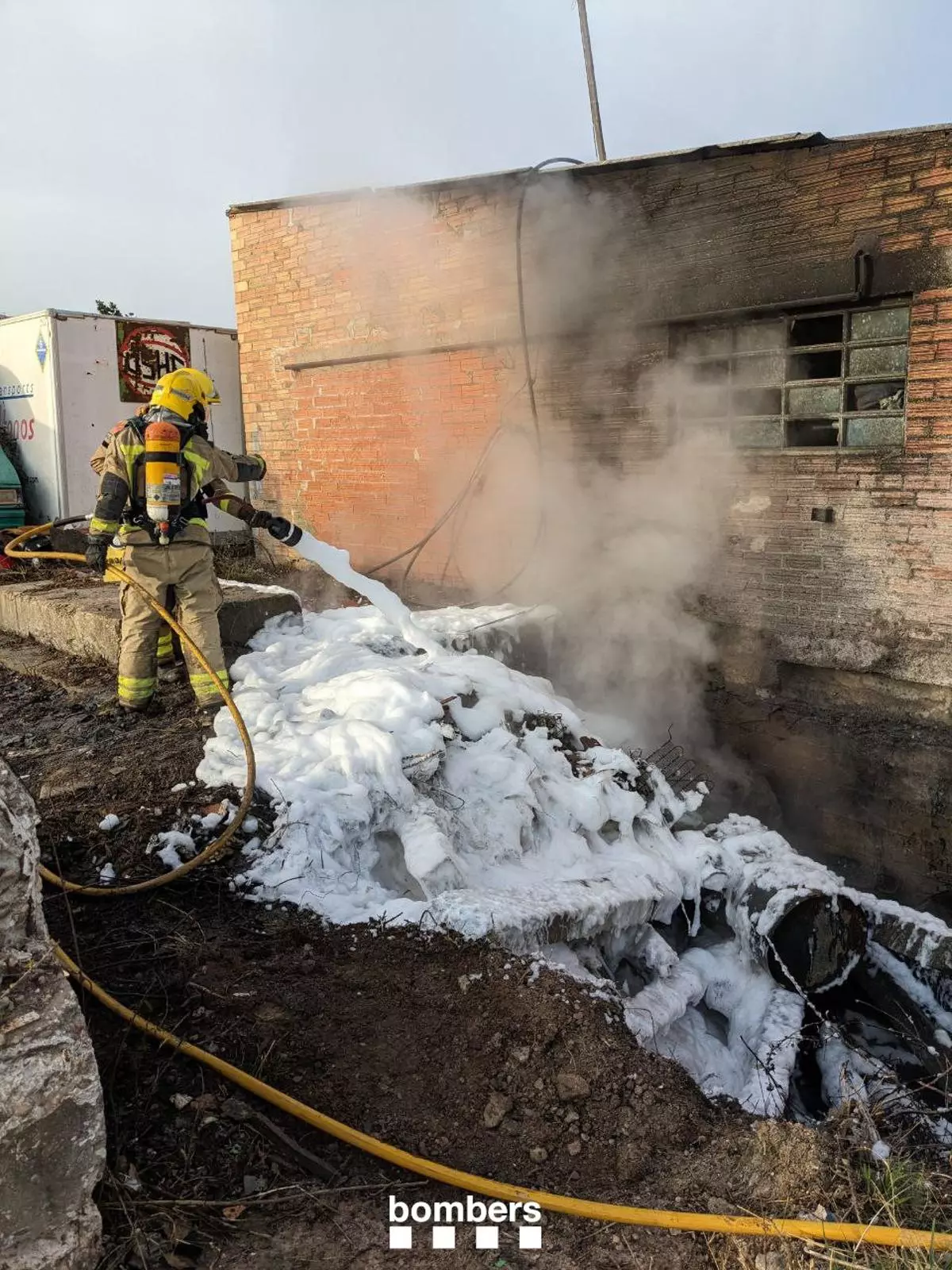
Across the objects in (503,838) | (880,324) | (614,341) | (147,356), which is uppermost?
(147,356)

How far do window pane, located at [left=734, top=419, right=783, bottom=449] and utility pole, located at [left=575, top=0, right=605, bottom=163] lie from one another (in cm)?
462

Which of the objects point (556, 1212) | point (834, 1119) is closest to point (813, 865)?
point (834, 1119)

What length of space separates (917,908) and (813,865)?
1.29 m

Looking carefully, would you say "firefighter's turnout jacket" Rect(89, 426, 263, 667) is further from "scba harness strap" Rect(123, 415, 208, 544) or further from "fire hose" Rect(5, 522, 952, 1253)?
"fire hose" Rect(5, 522, 952, 1253)

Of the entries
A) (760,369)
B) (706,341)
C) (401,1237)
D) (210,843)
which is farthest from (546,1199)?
(706,341)

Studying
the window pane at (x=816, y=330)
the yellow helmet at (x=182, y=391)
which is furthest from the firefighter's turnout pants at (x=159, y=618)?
the window pane at (x=816, y=330)

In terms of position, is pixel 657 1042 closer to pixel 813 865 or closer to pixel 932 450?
pixel 813 865

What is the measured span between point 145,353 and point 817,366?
8.32 metres

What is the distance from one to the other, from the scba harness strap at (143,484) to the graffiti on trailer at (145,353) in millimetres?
6494

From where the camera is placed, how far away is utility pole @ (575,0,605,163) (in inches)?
369

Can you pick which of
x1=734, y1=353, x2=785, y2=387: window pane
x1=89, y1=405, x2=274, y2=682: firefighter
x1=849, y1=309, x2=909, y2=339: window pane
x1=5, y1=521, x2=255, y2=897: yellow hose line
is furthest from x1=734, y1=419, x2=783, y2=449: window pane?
x1=5, y1=521, x2=255, y2=897: yellow hose line

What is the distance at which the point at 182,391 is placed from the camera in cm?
493

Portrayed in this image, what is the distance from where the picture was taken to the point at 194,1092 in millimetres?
2316

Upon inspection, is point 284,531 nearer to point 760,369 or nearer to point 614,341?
point 614,341
